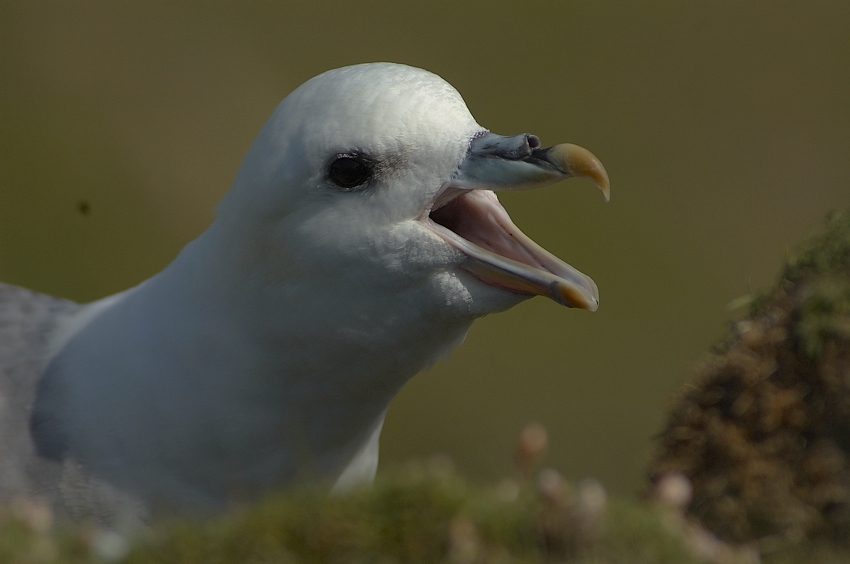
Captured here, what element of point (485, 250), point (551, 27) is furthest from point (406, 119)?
point (551, 27)

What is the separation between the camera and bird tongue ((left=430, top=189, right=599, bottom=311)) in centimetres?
226

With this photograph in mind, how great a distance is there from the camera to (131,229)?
9.03 metres

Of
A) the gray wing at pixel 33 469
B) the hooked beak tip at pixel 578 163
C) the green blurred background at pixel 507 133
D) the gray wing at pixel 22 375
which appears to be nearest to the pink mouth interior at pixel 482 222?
the hooked beak tip at pixel 578 163

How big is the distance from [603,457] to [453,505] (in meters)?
5.24

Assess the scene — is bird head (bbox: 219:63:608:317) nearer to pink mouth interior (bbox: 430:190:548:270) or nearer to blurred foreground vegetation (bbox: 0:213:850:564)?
pink mouth interior (bbox: 430:190:548:270)

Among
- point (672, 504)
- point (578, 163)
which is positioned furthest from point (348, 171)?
point (672, 504)

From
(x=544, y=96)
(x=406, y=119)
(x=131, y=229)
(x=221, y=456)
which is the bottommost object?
(x=131, y=229)

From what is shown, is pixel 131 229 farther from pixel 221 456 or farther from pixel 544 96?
pixel 221 456

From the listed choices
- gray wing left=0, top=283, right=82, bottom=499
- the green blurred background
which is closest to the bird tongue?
gray wing left=0, top=283, right=82, bottom=499

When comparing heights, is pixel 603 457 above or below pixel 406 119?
below

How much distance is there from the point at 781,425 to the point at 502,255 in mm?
991

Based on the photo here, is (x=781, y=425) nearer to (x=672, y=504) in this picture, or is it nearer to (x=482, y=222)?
(x=672, y=504)

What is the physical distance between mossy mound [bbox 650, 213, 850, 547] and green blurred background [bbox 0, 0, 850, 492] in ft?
19.8

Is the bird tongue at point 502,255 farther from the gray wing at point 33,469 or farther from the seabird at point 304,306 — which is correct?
the gray wing at point 33,469
